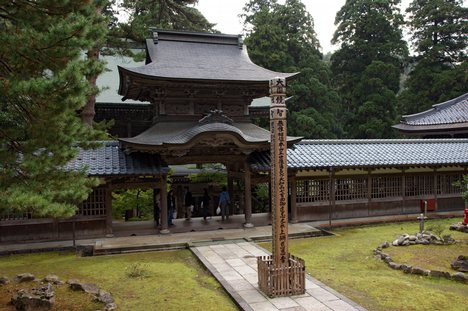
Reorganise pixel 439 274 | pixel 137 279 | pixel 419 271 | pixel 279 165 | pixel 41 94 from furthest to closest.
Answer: pixel 137 279
pixel 419 271
pixel 439 274
pixel 279 165
pixel 41 94

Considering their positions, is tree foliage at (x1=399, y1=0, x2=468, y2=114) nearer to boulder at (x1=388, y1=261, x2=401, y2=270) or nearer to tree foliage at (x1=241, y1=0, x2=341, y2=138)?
tree foliage at (x1=241, y1=0, x2=341, y2=138)

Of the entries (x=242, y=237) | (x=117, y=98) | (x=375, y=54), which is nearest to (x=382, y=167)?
(x=242, y=237)

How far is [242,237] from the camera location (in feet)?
46.8

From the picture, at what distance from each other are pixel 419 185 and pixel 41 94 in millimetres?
17089

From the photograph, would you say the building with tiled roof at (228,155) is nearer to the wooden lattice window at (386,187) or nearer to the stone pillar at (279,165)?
the wooden lattice window at (386,187)

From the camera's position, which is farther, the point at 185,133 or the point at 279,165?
the point at 185,133

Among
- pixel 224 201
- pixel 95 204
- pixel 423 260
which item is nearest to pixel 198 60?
pixel 224 201

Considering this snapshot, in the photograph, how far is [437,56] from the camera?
122 feet

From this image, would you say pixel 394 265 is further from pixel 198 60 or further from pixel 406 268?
pixel 198 60

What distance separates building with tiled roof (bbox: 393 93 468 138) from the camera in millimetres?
24344

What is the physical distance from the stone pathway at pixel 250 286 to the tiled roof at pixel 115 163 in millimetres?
3573

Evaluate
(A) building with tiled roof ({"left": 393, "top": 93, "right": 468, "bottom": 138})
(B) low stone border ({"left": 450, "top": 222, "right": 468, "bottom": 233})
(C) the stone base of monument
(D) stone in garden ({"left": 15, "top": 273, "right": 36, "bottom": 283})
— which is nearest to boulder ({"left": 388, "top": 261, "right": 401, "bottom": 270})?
(C) the stone base of monument

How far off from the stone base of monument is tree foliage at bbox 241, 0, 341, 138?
26.2 meters

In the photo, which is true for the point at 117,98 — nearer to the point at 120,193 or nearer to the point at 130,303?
the point at 120,193
